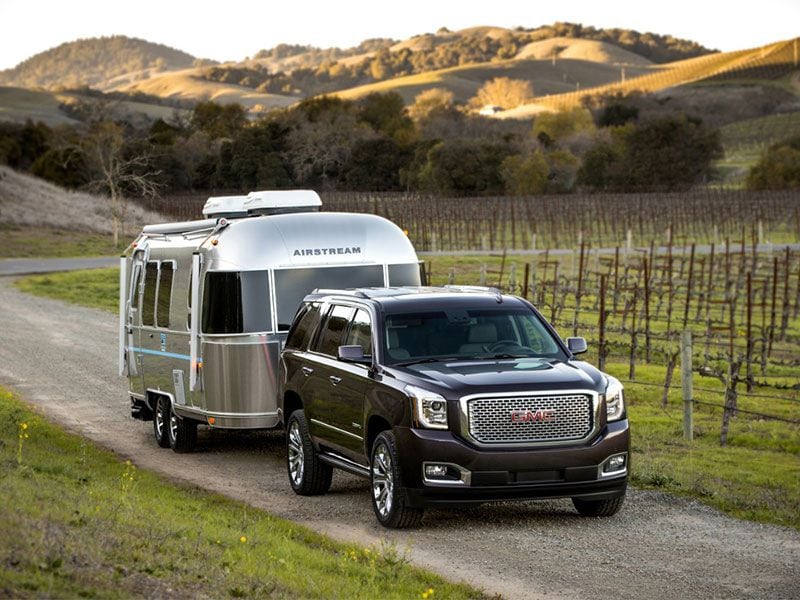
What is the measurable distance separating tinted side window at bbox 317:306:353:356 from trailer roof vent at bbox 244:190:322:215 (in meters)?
3.41

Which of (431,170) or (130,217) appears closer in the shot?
(130,217)

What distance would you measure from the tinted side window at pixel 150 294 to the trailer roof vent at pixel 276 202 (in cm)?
170

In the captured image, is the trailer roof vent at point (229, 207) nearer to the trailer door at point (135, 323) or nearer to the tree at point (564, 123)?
the trailer door at point (135, 323)

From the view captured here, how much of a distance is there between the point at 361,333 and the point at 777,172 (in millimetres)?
101669

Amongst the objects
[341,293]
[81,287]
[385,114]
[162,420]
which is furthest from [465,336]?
[385,114]

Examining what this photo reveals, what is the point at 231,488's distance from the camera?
13.8 metres

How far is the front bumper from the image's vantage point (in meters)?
11.0

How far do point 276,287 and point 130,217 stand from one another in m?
65.5

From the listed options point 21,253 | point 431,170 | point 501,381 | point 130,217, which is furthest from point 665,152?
point 501,381

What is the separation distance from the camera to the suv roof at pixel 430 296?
493 inches

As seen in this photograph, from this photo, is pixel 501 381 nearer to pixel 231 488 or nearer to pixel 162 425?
pixel 231 488

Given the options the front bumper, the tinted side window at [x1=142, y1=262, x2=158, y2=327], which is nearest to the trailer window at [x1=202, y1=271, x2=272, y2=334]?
the tinted side window at [x1=142, y1=262, x2=158, y2=327]

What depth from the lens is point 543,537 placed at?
11117mm

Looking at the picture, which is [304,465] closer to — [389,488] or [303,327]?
[303,327]
